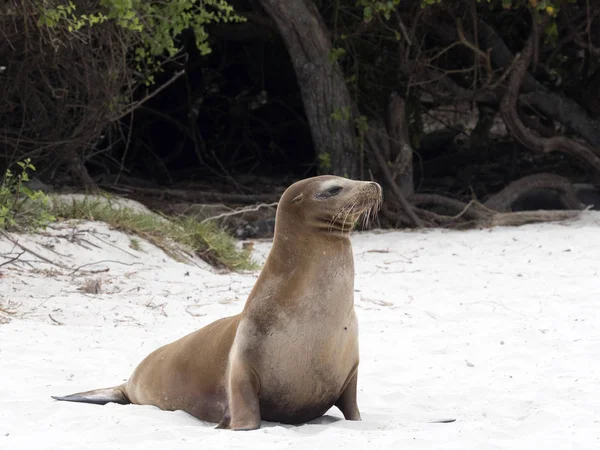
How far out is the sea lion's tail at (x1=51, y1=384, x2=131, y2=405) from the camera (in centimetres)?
393

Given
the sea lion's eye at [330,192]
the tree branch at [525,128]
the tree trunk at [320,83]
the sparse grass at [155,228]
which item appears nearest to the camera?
the sea lion's eye at [330,192]

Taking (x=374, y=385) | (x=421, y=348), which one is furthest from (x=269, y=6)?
(x=374, y=385)

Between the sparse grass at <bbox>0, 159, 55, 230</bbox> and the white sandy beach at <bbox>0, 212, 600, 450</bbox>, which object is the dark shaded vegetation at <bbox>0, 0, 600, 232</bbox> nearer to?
the sparse grass at <bbox>0, 159, 55, 230</bbox>

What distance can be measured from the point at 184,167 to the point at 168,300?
7022 millimetres

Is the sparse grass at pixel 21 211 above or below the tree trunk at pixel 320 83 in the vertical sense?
below

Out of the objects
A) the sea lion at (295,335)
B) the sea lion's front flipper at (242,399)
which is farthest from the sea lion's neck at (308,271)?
the sea lion's front flipper at (242,399)

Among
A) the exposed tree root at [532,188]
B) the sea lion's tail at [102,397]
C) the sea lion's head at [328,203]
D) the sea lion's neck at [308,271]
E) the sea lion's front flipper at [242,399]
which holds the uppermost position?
the sea lion's head at [328,203]

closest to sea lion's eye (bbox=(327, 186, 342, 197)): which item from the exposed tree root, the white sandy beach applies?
the white sandy beach

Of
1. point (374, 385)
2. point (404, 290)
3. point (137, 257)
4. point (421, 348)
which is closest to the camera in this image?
point (374, 385)

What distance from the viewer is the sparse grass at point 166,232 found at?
7703 millimetres

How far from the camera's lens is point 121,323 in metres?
5.71

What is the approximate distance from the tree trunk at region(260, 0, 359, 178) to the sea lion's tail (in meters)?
6.09

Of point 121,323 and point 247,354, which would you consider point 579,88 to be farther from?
point 247,354

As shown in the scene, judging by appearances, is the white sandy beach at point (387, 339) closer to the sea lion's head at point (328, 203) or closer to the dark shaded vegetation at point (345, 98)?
the sea lion's head at point (328, 203)
